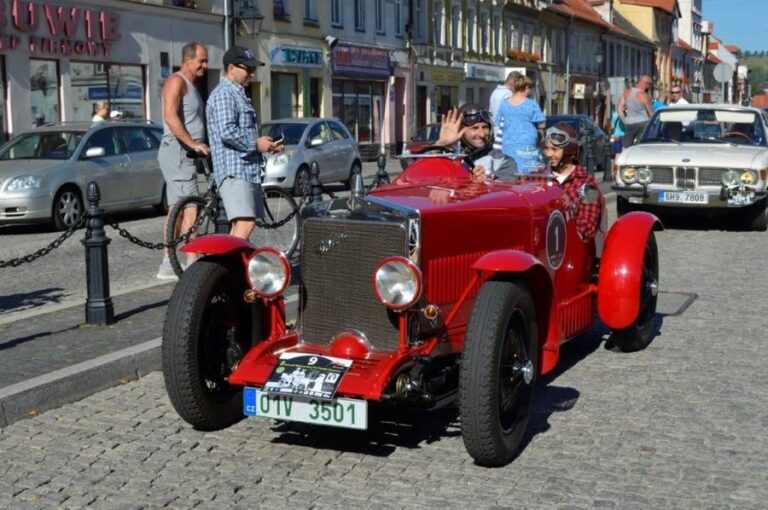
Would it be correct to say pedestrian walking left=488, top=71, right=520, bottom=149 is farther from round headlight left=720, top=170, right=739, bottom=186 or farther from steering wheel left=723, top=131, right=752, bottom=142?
steering wheel left=723, top=131, right=752, bottom=142

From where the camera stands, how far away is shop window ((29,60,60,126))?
970 inches

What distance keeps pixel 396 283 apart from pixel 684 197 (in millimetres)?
9782

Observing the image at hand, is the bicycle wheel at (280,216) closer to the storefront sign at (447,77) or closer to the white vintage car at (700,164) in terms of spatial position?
the white vintage car at (700,164)

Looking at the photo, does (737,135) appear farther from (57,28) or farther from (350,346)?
(57,28)

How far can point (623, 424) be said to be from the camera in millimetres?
5602

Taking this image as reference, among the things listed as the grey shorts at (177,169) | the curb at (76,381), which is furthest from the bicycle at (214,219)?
the curb at (76,381)

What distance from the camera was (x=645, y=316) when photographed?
24.3 feet

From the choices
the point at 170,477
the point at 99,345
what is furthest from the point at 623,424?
the point at 99,345

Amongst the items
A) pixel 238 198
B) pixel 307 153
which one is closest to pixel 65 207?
pixel 307 153

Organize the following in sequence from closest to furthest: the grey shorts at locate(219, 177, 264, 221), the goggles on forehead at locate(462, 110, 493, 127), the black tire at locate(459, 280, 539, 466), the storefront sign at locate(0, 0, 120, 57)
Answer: the black tire at locate(459, 280, 539, 466) < the goggles on forehead at locate(462, 110, 493, 127) < the grey shorts at locate(219, 177, 264, 221) < the storefront sign at locate(0, 0, 120, 57)

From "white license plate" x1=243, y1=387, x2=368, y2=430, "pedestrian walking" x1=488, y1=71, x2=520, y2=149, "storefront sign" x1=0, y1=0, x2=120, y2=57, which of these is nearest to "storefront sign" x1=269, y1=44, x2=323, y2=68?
"storefront sign" x1=0, y1=0, x2=120, y2=57

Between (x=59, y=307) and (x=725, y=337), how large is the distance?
16.2 ft

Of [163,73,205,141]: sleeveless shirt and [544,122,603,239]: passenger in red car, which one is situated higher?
[163,73,205,141]: sleeveless shirt

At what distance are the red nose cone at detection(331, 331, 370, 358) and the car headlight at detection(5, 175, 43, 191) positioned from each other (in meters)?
10.9
